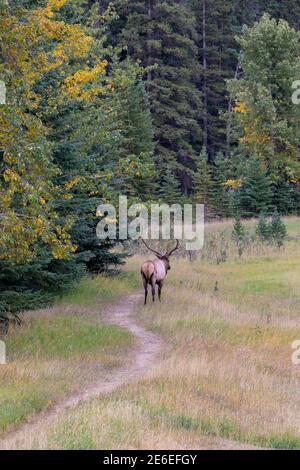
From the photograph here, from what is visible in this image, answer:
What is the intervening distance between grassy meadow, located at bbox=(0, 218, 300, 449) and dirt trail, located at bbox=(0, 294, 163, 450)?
221mm

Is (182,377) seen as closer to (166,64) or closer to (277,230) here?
(277,230)

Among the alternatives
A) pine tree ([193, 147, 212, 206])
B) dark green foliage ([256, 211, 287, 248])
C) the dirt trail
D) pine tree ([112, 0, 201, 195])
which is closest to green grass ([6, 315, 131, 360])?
the dirt trail

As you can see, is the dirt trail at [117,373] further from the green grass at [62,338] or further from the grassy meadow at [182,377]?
the green grass at [62,338]

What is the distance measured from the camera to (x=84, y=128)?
19.1m

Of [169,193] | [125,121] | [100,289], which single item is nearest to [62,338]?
[100,289]

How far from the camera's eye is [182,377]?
1059cm

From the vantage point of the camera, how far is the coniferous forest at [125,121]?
443 inches

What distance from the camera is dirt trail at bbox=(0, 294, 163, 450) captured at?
812cm

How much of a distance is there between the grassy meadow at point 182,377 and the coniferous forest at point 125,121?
1616 mm

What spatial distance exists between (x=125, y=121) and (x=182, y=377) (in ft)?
105

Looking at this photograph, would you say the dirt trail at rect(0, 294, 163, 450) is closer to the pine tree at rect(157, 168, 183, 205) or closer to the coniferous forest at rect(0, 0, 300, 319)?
the coniferous forest at rect(0, 0, 300, 319)

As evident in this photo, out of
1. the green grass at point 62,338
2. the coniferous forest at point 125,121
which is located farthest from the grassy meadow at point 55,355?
the coniferous forest at point 125,121

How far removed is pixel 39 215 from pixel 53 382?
2815 millimetres
